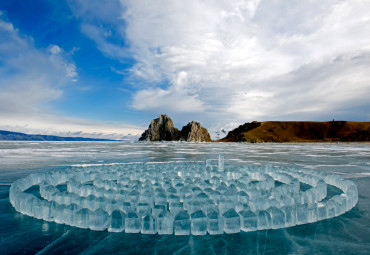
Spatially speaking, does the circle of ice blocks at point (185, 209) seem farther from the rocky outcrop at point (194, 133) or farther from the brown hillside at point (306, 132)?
the rocky outcrop at point (194, 133)

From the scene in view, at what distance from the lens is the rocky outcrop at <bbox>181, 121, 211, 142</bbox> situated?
14649cm

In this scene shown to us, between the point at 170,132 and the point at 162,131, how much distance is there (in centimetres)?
745

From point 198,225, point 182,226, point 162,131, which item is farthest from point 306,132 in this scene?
point 182,226

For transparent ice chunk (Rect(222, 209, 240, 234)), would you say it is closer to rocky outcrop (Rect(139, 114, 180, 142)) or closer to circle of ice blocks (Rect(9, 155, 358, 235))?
circle of ice blocks (Rect(9, 155, 358, 235))

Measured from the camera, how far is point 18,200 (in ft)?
15.2

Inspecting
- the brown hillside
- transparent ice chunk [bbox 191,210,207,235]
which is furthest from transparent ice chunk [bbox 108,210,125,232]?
the brown hillside

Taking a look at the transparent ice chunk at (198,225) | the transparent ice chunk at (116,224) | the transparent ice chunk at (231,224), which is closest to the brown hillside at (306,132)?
the transparent ice chunk at (231,224)

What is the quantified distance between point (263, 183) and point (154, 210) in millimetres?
3444

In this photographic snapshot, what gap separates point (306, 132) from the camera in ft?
454

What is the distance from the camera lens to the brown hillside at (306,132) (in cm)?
11779

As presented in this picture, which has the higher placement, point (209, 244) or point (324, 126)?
point (324, 126)

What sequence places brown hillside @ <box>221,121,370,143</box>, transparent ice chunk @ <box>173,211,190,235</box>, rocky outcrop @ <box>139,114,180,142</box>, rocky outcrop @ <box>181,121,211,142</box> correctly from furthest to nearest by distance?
rocky outcrop @ <box>139,114,180,142</box>, rocky outcrop @ <box>181,121,211,142</box>, brown hillside @ <box>221,121,370,143</box>, transparent ice chunk @ <box>173,211,190,235</box>

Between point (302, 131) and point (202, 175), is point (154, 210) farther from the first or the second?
point (302, 131)

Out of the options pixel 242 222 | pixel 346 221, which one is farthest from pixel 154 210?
pixel 346 221
